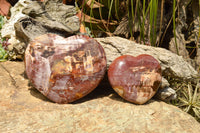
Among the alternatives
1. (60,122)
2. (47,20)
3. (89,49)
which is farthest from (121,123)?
(47,20)

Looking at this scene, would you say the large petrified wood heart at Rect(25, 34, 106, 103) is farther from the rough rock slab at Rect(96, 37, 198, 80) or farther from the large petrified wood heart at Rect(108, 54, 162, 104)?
the rough rock slab at Rect(96, 37, 198, 80)

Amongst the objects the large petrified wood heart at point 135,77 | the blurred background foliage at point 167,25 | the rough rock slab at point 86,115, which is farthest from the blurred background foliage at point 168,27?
the rough rock slab at point 86,115

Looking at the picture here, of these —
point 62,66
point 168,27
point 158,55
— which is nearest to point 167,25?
point 168,27

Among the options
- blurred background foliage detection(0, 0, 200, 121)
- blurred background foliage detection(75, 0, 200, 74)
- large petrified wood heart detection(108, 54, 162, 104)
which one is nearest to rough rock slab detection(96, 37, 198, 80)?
large petrified wood heart detection(108, 54, 162, 104)

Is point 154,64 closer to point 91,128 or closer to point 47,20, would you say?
point 91,128

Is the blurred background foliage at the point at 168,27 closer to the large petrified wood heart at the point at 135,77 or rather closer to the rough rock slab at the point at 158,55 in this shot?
the rough rock slab at the point at 158,55

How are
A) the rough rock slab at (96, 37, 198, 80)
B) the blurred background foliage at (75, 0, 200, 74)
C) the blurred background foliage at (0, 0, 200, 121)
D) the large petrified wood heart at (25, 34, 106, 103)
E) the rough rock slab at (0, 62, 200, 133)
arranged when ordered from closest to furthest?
1. the rough rock slab at (0, 62, 200, 133)
2. the large petrified wood heart at (25, 34, 106, 103)
3. the rough rock slab at (96, 37, 198, 80)
4. the blurred background foliage at (0, 0, 200, 121)
5. the blurred background foliage at (75, 0, 200, 74)
